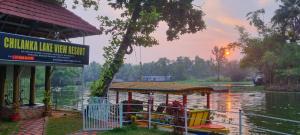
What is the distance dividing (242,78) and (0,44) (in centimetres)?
10248

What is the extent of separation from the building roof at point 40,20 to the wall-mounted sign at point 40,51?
92 cm

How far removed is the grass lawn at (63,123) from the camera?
1196 centimetres

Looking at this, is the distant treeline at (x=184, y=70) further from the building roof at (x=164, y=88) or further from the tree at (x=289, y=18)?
the building roof at (x=164, y=88)

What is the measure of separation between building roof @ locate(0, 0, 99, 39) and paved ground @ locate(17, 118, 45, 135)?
4.08 meters

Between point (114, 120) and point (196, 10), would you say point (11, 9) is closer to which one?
point (114, 120)

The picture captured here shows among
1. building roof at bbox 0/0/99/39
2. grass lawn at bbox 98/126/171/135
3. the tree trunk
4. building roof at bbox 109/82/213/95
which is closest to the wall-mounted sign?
building roof at bbox 0/0/99/39

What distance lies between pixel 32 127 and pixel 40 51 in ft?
9.86

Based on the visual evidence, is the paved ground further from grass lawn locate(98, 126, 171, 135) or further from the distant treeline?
the distant treeline

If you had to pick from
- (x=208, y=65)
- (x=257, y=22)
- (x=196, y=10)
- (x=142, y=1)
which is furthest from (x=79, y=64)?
(x=208, y=65)

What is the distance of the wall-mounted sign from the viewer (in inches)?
472

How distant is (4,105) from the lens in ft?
48.4

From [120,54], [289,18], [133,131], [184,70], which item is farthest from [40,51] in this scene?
[184,70]

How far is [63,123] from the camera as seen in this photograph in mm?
13438

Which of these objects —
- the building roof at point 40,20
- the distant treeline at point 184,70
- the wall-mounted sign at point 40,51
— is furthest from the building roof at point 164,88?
the distant treeline at point 184,70
